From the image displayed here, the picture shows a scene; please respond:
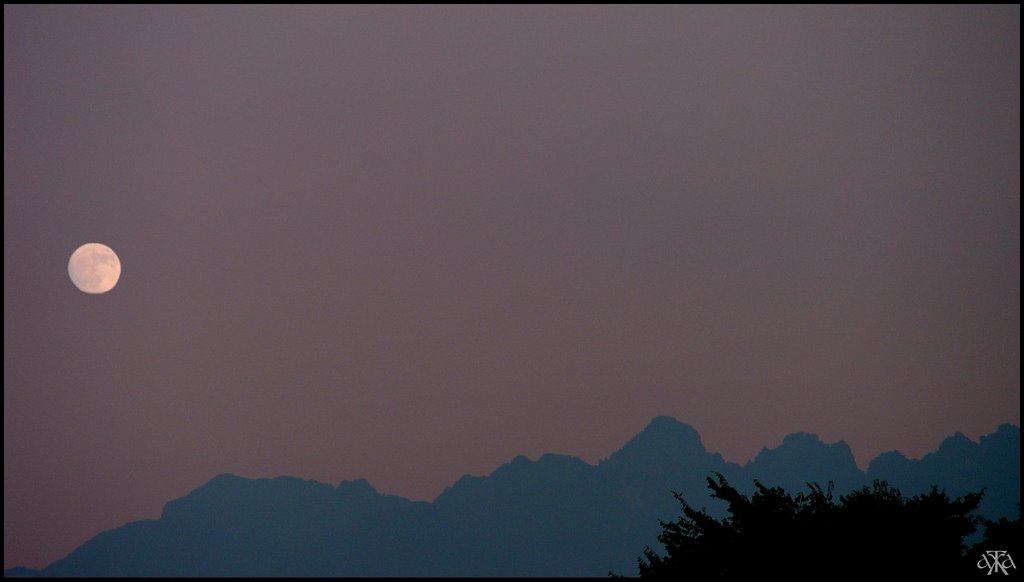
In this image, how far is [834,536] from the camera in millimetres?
15359

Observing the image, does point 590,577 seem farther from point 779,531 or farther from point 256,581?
point 779,531

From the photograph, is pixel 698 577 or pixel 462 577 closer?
pixel 698 577

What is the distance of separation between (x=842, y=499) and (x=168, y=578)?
714 feet

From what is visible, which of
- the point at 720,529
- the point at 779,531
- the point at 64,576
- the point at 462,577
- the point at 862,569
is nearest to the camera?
the point at 862,569

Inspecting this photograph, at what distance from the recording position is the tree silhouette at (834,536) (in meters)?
14.8

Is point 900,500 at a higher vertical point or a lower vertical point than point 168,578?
lower

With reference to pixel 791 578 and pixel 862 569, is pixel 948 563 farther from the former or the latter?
pixel 791 578

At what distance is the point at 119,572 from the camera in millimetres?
193250

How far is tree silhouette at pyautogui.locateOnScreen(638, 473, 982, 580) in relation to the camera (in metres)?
14.8

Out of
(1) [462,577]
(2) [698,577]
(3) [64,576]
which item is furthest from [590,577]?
(2) [698,577]

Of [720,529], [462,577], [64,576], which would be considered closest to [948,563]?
[720,529]

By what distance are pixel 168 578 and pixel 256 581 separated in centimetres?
2603

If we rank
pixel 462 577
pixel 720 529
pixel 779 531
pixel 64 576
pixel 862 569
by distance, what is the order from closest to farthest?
pixel 862 569
pixel 779 531
pixel 720 529
pixel 64 576
pixel 462 577

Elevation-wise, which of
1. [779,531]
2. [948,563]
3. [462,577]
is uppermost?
[462,577]
